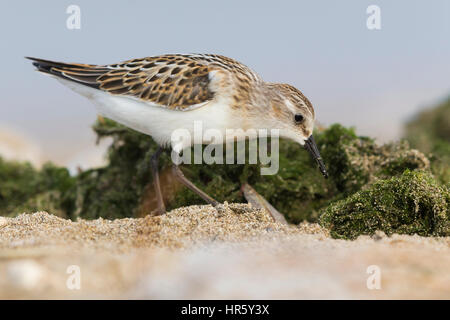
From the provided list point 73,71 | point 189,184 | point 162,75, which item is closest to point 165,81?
point 162,75

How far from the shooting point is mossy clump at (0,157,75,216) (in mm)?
7789

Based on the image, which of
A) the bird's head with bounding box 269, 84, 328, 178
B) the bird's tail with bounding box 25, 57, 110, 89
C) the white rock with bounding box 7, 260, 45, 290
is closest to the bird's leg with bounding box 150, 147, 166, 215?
the bird's tail with bounding box 25, 57, 110, 89

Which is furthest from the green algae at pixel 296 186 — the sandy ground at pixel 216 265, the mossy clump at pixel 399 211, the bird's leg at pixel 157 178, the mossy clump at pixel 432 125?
the mossy clump at pixel 432 125

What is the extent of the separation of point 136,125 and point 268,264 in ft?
9.92

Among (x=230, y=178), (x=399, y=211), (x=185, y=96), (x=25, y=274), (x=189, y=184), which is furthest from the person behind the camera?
(x=230, y=178)

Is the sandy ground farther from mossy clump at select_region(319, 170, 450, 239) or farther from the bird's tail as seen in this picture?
the bird's tail

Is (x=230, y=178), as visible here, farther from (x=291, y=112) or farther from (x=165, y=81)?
(x=165, y=81)

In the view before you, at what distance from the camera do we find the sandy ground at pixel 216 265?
3111mm

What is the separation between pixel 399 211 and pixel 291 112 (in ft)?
6.01

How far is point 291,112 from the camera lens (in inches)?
239

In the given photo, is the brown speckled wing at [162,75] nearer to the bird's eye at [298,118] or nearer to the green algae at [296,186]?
the bird's eye at [298,118]

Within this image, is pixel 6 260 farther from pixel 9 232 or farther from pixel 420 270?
pixel 420 270

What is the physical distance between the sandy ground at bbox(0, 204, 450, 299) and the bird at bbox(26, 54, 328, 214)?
1.74 meters

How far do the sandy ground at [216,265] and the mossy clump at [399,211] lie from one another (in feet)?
1.38
